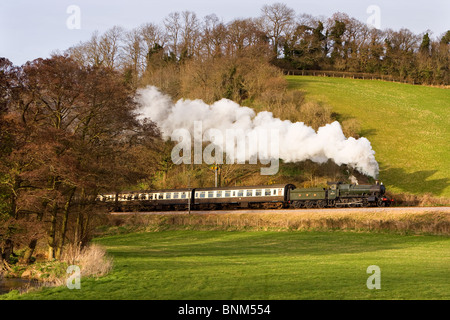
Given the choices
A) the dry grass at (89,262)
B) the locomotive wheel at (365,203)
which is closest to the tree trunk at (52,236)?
the dry grass at (89,262)

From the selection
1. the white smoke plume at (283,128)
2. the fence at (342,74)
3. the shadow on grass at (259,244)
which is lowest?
the shadow on grass at (259,244)

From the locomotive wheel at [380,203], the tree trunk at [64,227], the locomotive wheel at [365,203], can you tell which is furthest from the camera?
the locomotive wheel at [365,203]

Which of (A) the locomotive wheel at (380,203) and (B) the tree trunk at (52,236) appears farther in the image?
(A) the locomotive wheel at (380,203)

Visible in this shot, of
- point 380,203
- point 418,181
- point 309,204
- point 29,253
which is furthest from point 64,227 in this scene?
point 418,181

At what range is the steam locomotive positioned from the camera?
142ft

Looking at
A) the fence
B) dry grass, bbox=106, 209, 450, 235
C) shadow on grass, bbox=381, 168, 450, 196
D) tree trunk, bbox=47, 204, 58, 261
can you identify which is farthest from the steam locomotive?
the fence

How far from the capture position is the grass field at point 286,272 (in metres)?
14.9

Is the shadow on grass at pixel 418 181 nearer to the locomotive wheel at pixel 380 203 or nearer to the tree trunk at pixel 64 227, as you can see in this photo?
the locomotive wheel at pixel 380 203

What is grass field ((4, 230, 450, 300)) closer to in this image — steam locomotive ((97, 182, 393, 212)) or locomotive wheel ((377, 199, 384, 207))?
locomotive wheel ((377, 199, 384, 207))

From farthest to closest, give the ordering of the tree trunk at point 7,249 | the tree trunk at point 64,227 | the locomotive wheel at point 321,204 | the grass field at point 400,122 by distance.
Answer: the grass field at point 400,122 → the locomotive wheel at point 321,204 → the tree trunk at point 64,227 → the tree trunk at point 7,249

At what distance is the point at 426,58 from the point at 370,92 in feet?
65.0

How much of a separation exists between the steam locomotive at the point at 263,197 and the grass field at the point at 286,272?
413 inches
